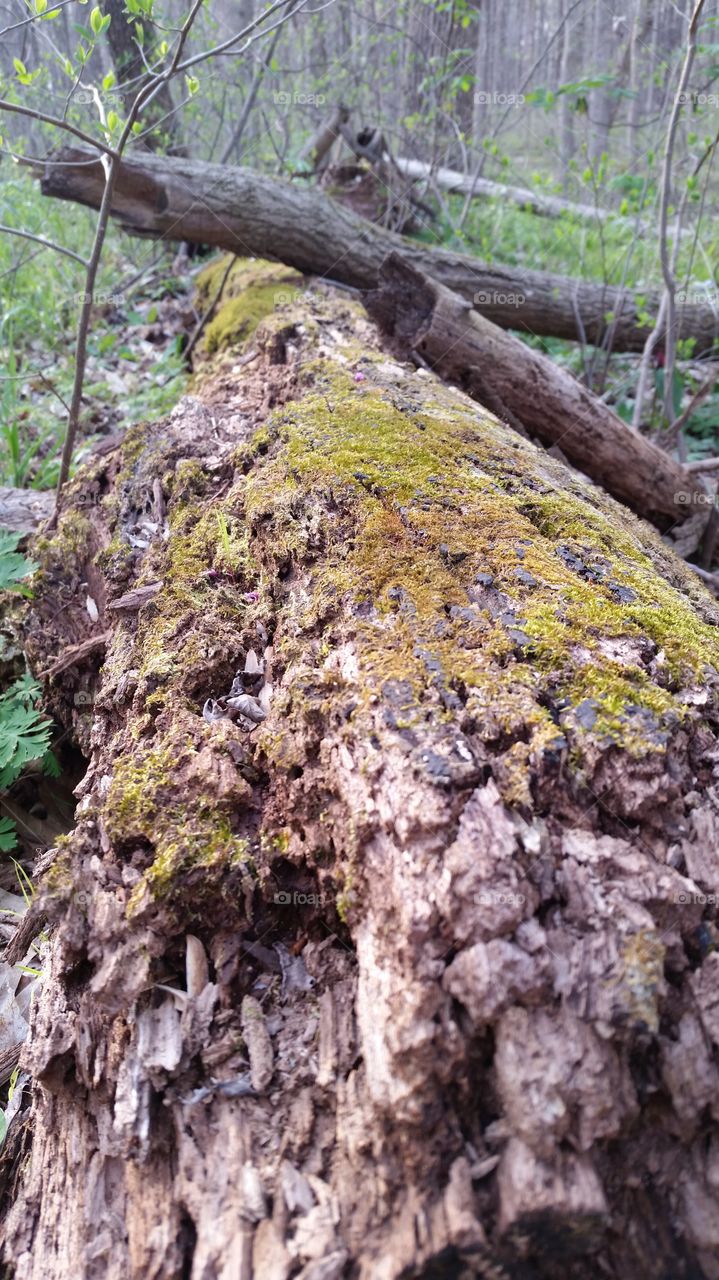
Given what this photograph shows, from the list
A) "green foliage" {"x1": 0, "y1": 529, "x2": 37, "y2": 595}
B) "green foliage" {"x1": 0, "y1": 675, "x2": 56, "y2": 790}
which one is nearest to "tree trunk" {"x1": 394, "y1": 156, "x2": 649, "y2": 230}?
"green foliage" {"x1": 0, "y1": 529, "x2": 37, "y2": 595}

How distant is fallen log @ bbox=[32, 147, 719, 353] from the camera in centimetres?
457

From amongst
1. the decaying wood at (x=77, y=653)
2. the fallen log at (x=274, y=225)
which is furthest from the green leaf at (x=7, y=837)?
the fallen log at (x=274, y=225)

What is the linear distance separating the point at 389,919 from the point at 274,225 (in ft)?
15.0

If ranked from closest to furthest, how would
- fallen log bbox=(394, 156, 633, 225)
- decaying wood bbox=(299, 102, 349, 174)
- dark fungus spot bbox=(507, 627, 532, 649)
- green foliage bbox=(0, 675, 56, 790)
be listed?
1. dark fungus spot bbox=(507, 627, 532, 649)
2. green foliage bbox=(0, 675, 56, 790)
3. decaying wood bbox=(299, 102, 349, 174)
4. fallen log bbox=(394, 156, 633, 225)

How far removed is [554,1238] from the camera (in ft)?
3.68

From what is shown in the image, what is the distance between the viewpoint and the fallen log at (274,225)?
4.57m

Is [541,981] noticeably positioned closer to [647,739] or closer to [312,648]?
[647,739]

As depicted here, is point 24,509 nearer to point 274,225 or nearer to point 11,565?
point 11,565

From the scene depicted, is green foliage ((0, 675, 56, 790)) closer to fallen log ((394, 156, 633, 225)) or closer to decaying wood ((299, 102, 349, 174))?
decaying wood ((299, 102, 349, 174))

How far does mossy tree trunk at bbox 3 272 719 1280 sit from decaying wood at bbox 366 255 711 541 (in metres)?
1.46

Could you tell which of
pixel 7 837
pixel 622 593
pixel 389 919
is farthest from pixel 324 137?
pixel 389 919

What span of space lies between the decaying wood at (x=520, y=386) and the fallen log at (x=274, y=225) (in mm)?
1393

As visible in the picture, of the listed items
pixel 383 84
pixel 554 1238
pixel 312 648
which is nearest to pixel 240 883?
pixel 312 648

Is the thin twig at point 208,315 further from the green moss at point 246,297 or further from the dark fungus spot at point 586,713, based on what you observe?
the dark fungus spot at point 586,713
